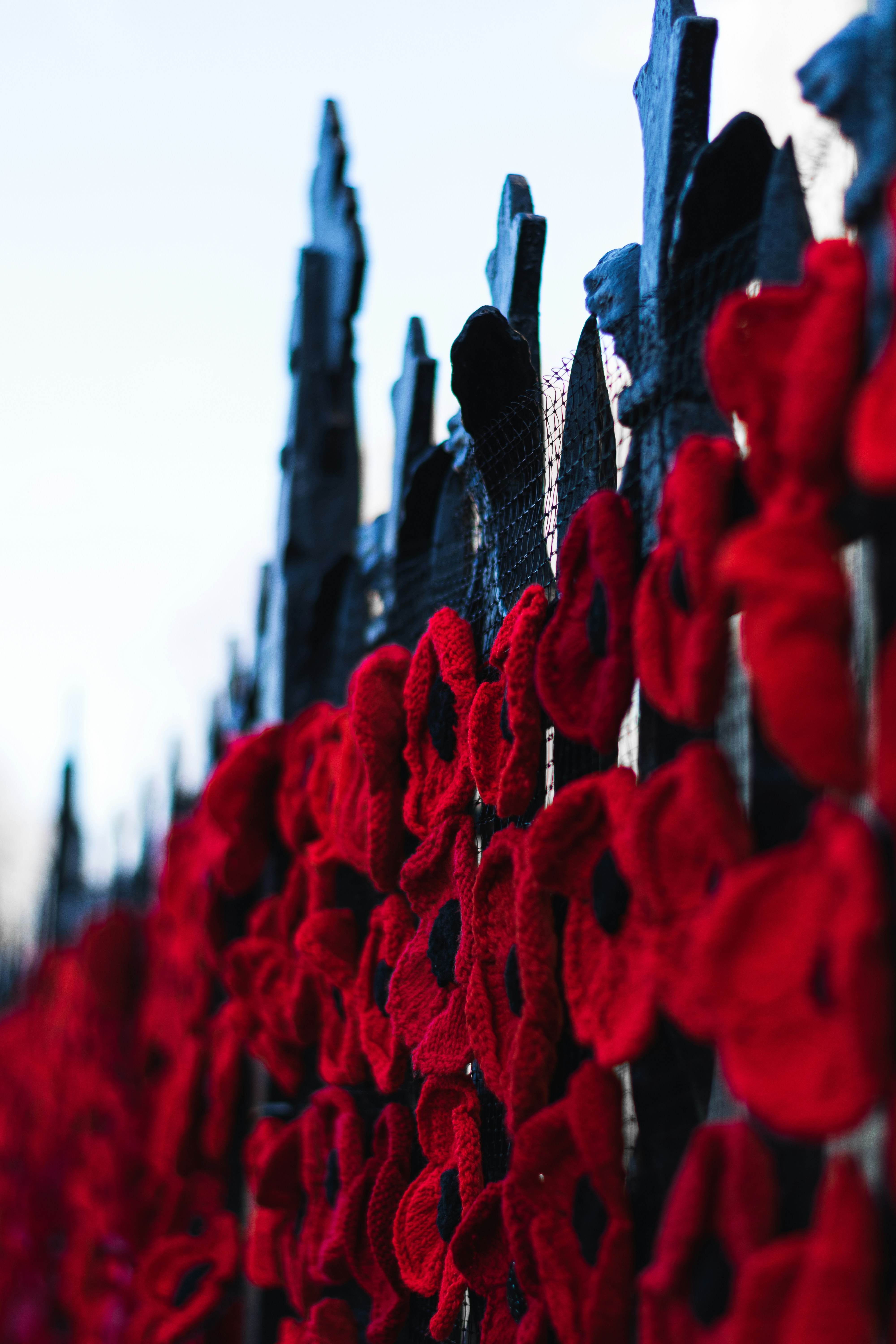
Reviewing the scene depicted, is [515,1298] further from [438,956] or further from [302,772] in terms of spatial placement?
[302,772]

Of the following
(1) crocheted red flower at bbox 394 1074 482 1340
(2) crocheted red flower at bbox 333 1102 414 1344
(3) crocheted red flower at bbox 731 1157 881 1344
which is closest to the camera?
(3) crocheted red flower at bbox 731 1157 881 1344

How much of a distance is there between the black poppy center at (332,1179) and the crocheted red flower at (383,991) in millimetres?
94

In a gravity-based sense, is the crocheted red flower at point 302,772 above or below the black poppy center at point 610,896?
above

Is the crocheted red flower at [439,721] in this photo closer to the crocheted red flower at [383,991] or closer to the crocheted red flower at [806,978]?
the crocheted red flower at [383,991]

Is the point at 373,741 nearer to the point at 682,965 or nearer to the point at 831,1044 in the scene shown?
the point at 682,965

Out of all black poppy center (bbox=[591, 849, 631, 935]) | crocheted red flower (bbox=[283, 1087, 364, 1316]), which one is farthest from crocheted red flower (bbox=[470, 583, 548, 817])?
crocheted red flower (bbox=[283, 1087, 364, 1316])

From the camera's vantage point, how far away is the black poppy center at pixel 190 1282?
1318 millimetres

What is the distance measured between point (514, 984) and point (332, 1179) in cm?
40

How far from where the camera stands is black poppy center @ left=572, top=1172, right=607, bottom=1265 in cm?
60

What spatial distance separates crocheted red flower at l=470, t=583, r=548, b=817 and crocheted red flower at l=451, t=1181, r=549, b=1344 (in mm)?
228

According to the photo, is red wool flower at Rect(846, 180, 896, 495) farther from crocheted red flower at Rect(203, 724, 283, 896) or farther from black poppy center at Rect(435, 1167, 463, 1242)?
crocheted red flower at Rect(203, 724, 283, 896)

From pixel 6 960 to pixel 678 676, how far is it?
4.54m

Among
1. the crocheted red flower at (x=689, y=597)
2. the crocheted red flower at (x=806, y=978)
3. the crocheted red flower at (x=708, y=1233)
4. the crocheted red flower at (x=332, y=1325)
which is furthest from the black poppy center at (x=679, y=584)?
the crocheted red flower at (x=332, y=1325)

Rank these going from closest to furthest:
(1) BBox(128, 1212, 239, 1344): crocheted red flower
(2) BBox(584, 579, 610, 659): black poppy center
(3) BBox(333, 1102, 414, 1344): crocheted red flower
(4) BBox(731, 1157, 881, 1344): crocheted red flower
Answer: (4) BBox(731, 1157, 881, 1344): crocheted red flower < (2) BBox(584, 579, 610, 659): black poppy center < (3) BBox(333, 1102, 414, 1344): crocheted red flower < (1) BBox(128, 1212, 239, 1344): crocheted red flower
